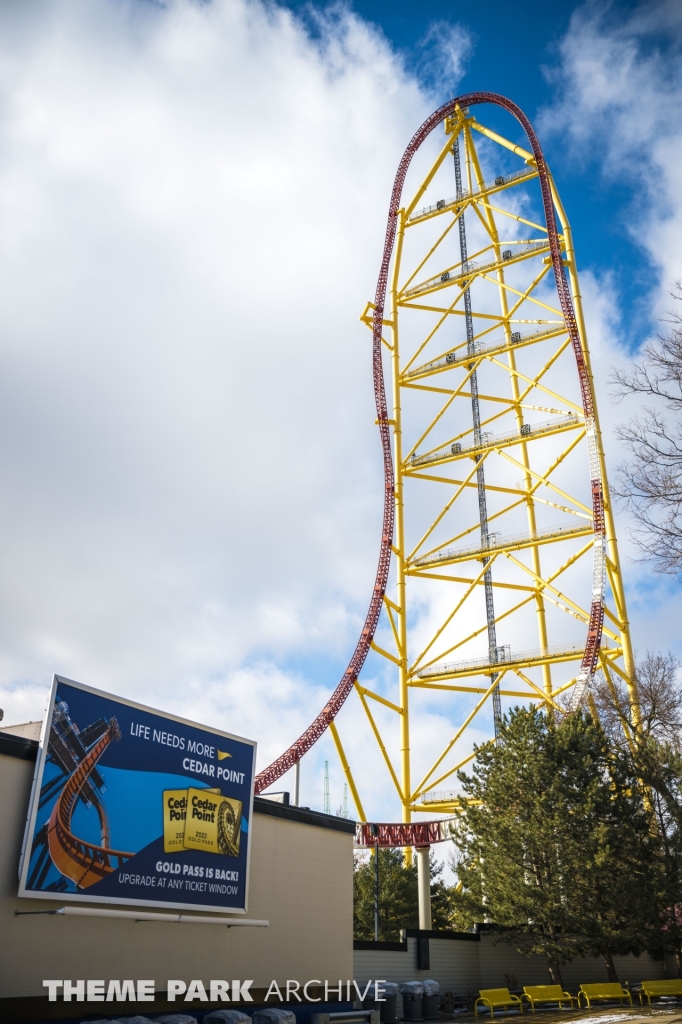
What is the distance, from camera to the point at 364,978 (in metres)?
16.7

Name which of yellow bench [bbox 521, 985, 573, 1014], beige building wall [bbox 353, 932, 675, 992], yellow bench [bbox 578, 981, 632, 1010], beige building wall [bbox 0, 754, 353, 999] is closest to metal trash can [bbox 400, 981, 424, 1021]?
beige building wall [bbox 353, 932, 675, 992]

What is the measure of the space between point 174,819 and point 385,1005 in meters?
6.57

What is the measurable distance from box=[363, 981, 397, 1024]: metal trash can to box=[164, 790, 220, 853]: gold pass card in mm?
5913

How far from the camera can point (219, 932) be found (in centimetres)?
1270

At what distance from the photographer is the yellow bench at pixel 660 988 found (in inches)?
720

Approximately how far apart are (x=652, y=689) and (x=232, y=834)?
15.0 meters

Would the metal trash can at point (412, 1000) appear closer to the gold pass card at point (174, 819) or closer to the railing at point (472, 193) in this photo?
the gold pass card at point (174, 819)

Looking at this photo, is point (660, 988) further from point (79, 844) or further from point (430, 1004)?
point (79, 844)

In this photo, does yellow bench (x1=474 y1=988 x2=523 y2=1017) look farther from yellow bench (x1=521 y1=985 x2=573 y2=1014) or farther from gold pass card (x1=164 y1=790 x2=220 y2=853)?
gold pass card (x1=164 y1=790 x2=220 y2=853)

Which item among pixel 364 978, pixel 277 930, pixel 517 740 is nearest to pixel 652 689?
pixel 517 740

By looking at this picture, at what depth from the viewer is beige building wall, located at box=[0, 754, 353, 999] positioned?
9.96 metres

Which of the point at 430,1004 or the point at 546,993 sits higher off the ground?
the point at 546,993

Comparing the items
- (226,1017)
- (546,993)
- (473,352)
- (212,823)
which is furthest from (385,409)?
(226,1017)

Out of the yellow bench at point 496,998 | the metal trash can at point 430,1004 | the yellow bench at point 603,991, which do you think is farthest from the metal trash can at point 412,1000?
the yellow bench at point 603,991
